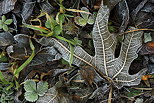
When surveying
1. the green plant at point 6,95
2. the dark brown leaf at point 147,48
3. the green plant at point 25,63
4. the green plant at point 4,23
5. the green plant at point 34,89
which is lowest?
the green plant at point 6,95

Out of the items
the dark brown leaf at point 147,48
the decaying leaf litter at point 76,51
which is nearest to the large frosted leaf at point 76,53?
the decaying leaf litter at point 76,51

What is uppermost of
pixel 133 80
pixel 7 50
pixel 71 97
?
pixel 7 50

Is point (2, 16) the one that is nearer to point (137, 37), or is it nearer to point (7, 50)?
point (7, 50)

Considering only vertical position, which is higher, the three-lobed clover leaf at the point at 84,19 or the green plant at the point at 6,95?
the three-lobed clover leaf at the point at 84,19

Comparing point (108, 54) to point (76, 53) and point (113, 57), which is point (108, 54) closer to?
point (113, 57)

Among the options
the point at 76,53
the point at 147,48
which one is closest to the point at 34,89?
the point at 76,53

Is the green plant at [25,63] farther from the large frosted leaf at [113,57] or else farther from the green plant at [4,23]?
the large frosted leaf at [113,57]

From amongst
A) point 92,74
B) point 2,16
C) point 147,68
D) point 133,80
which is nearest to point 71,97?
point 92,74

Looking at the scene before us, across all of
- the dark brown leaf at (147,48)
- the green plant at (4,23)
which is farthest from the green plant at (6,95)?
the dark brown leaf at (147,48)
